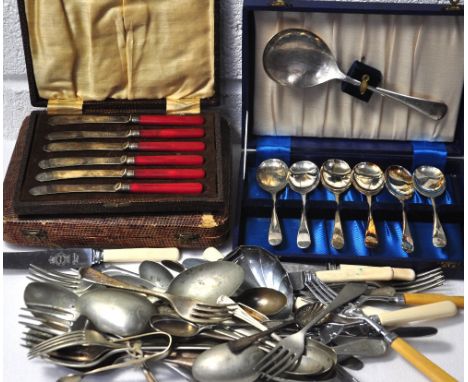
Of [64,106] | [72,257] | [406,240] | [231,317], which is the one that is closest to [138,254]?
[72,257]

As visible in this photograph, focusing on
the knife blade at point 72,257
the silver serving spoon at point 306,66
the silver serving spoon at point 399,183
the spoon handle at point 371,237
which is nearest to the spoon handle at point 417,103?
the silver serving spoon at point 306,66

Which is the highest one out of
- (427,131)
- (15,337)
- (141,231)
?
(427,131)

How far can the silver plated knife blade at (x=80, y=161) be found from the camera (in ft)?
3.55

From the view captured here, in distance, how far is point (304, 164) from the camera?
1.16m

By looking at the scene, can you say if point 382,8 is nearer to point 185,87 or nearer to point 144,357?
point 185,87

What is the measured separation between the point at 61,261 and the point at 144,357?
0.79ft

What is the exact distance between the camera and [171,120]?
3.77 feet

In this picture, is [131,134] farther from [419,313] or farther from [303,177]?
[419,313]

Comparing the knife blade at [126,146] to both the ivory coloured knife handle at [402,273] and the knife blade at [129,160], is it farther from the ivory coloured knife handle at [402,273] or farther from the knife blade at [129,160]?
the ivory coloured knife handle at [402,273]

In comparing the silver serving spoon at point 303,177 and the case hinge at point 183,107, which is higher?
the case hinge at point 183,107

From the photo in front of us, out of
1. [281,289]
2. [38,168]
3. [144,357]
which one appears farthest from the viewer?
[38,168]

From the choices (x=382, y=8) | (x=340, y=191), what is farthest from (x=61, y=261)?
(x=382, y=8)

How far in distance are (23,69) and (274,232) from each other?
55 cm

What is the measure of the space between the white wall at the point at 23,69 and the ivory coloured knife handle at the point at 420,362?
0.54 m
